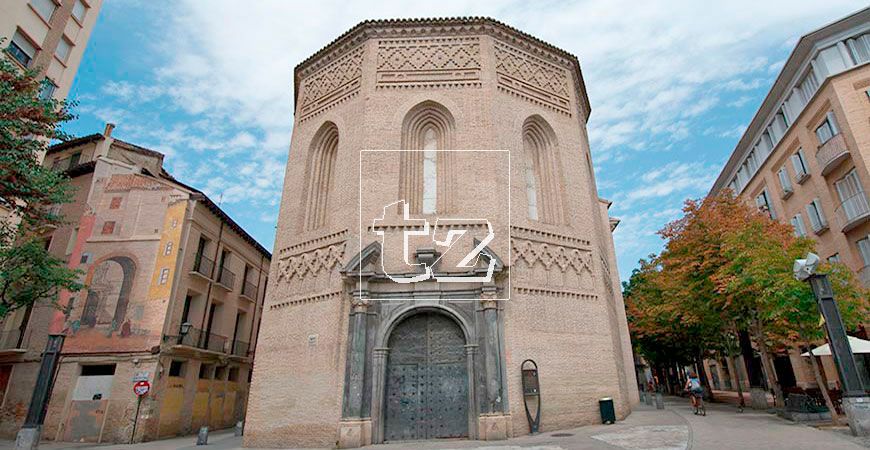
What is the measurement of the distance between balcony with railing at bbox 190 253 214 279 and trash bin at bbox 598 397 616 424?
57.3 feet

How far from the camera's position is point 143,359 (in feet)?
59.7

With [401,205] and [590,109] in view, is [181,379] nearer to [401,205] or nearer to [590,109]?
[401,205]

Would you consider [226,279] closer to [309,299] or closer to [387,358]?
[309,299]

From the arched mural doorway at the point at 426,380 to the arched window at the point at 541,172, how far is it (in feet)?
16.6

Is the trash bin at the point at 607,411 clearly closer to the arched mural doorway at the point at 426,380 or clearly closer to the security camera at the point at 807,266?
the arched mural doorway at the point at 426,380

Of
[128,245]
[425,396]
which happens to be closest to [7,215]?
[128,245]

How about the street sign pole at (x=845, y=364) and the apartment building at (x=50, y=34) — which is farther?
the apartment building at (x=50, y=34)

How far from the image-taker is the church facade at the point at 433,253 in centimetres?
1200

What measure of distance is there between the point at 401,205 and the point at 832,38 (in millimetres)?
22404

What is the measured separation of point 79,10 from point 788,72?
34562mm

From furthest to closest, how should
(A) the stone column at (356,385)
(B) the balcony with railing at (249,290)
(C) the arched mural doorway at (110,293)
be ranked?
(B) the balcony with railing at (249,290) < (C) the arched mural doorway at (110,293) < (A) the stone column at (356,385)

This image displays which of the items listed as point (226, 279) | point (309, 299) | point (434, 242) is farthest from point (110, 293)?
point (434, 242)

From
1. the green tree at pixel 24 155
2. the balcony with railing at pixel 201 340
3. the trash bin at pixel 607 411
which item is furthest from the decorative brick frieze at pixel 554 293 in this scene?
the balcony with railing at pixel 201 340

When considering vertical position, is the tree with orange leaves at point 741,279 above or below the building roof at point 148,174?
below
